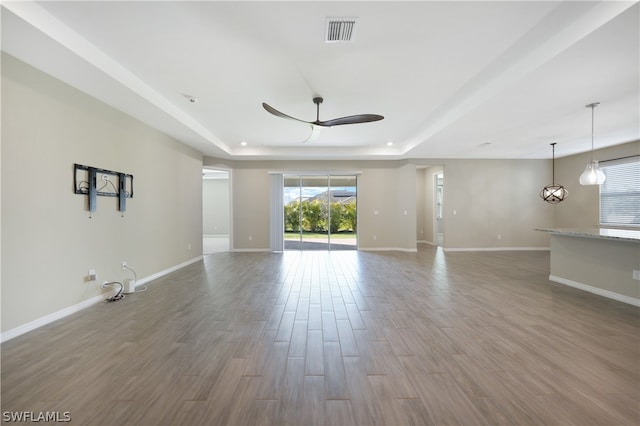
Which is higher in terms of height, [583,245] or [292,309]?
[583,245]

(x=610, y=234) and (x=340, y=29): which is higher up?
(x=340, y=29)

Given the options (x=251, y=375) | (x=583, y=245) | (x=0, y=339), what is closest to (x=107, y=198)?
(x=0, y=339)

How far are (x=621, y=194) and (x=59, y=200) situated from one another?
10509 millimetres

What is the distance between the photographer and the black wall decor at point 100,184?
3.23 m

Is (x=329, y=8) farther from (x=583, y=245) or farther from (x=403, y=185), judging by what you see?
(x=403, y=185)

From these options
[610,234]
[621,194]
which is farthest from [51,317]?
[621,194]

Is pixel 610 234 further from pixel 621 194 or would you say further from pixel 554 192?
pixel 554 192

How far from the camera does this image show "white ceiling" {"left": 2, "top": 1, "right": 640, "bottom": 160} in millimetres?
2211

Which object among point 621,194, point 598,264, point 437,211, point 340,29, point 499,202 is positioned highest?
point 340,29

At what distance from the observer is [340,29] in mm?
2398

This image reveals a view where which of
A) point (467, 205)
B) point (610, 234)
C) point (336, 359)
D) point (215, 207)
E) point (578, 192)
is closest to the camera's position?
point (336, 359)

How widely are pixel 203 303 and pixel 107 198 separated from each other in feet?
6.66

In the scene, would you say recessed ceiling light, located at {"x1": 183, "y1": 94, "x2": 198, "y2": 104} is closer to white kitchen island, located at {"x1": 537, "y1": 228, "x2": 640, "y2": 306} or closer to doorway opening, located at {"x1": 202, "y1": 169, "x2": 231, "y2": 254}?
white kitchen island, located at {"x1": 537, "y1": 228, "x2": 640, "y2": 306}

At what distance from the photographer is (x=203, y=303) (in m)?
3.46
